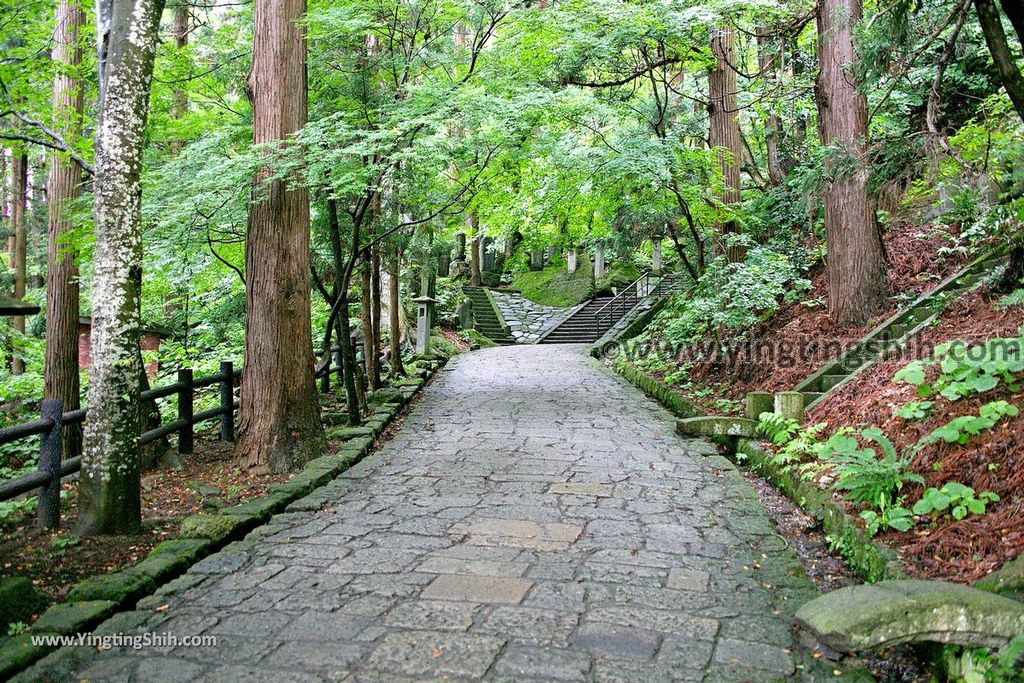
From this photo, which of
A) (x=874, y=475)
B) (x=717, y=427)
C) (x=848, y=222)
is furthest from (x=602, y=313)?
(x=874, y=475)

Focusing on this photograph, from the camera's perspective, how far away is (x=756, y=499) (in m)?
5.79

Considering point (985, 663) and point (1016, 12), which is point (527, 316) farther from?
point (985, 663)

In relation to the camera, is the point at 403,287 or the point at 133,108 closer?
the point at 133,108

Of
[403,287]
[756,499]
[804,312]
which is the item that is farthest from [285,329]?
[403,287]

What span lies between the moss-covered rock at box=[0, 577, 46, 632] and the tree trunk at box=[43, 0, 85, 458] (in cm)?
541

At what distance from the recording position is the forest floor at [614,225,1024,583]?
12.3 feet

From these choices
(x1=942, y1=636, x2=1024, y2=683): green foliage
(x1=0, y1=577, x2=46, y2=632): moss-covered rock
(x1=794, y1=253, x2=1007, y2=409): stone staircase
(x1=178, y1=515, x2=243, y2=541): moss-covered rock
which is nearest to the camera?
(x1=942, y1=636, x2=1024, y2=683): green foliage

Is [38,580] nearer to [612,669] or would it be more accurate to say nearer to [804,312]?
[612,669]

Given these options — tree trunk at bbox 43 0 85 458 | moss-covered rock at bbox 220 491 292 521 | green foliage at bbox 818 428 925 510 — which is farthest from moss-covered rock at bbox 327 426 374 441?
green foliage at bbox 818 428 925 510

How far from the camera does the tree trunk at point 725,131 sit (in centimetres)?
1262

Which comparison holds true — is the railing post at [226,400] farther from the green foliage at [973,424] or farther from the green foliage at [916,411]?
the green foliage at [973,424]

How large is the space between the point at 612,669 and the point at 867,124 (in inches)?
337

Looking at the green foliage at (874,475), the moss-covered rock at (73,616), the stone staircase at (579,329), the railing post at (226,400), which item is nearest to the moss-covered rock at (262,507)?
the moss-covered rock at (73,616)

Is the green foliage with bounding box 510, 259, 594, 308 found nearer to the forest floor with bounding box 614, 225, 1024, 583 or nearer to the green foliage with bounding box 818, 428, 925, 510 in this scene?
the forest floor with bounding box 614, 225, 1024, 583
